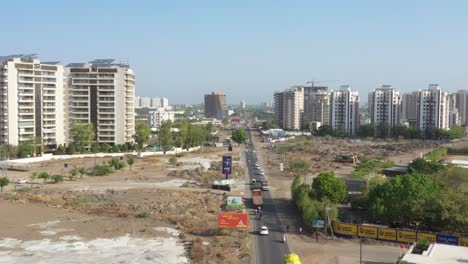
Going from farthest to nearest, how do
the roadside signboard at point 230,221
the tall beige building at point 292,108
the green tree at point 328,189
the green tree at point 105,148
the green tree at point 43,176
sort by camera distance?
the tall beige building at point 292,108
the green tree at point 105,148
the green tree at point 43,176
the green tree at point 328,189
the roadside signboard at point 230,221

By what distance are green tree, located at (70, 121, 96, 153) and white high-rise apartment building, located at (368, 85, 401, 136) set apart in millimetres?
68474

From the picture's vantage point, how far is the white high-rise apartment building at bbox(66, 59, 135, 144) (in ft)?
242

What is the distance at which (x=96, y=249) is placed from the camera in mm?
24141

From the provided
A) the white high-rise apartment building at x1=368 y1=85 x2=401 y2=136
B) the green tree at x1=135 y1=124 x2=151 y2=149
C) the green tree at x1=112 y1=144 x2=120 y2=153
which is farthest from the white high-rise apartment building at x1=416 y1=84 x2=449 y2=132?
the green tree at x1=112 y1=144 x2=120 y2=153

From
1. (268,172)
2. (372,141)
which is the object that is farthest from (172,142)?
(372,141)

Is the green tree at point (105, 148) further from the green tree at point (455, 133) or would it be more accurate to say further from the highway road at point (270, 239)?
the green tree at point (455, 133)

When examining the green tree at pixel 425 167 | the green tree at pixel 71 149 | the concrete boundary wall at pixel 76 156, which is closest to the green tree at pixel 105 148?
the concrete boundary wall at pixel 76 156

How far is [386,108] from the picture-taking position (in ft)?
376

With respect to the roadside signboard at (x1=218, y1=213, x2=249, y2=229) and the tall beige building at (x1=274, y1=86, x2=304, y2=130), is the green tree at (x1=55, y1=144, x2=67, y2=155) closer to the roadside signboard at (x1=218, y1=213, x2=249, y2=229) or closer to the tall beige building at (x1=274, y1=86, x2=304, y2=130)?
the roadside signboard at (x1=218, y1=213, x2=249, y2=229)

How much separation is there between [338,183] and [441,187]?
247 inches

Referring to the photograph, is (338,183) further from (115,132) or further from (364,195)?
(115,132)

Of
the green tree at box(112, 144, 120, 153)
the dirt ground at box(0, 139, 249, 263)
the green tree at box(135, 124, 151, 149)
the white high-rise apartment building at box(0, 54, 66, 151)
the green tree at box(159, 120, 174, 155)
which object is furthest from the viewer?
the green tree at box(135, 124, 151, 149)

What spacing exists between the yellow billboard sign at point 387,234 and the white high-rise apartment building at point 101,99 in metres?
55.2

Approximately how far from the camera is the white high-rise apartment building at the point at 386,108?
4445 inches
